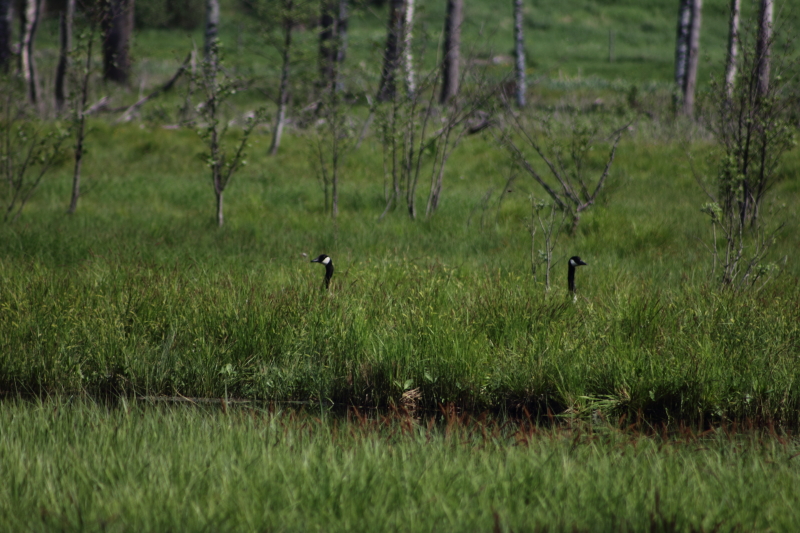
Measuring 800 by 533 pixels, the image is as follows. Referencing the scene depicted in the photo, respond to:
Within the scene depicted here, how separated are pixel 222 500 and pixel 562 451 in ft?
4.67

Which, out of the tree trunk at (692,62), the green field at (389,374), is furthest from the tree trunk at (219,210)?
the tree trunk at (692,62)

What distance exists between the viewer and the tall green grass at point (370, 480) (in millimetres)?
2283

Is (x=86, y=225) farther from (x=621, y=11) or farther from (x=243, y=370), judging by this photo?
(x=621, y=11)

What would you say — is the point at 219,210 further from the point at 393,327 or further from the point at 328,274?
the point at 393,327

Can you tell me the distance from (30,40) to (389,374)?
43.2ft

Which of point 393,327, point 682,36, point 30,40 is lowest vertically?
point 393,327

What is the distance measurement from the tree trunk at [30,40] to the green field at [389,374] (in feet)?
21.2

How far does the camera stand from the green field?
7.97 feet

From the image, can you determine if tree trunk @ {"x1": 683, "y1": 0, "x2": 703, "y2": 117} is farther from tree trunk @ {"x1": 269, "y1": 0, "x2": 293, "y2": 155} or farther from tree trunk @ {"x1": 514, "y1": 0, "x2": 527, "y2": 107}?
tree trunk @ {"x1": 269, "y1": 0, "x2": 293, "y2": 155}

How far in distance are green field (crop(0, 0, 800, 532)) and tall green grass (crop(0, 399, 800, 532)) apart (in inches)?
0.5

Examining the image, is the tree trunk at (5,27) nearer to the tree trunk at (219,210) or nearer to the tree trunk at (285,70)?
the tree trunk at (285,70)

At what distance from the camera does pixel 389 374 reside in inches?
160

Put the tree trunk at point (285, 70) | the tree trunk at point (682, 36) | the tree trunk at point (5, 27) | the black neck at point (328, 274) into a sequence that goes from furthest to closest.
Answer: the tree trunk at point (682, 36) < the tree trunk at point (5, 27) < the tree trunk at point (285, 70) < the black neck at point (328, 274)

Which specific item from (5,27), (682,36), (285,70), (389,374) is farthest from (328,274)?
(682,36)
